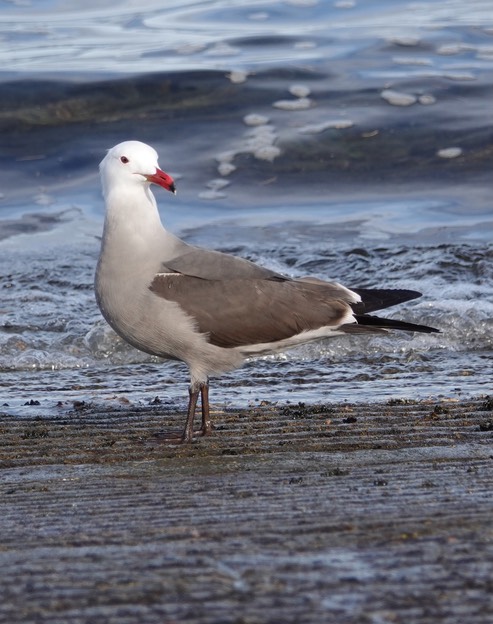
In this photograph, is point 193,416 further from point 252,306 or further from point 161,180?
point 161,180

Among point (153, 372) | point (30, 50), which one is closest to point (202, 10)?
point (30, 50)

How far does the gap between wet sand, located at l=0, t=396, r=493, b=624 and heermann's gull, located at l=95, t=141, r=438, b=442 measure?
0.36 meters

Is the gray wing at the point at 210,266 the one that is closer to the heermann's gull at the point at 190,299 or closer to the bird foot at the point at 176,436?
the heermann's gull at the point at 190,299

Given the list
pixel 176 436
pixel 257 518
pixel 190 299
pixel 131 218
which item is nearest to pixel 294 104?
pixel 131 218

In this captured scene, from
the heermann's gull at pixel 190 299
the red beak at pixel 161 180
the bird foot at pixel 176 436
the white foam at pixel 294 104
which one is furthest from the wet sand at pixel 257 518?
the white foam at pixel 294 104

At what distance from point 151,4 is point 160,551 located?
53.7 feet

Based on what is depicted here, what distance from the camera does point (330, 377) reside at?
6492 mm

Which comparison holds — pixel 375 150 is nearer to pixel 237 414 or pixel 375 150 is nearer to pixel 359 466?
pixel 237 414

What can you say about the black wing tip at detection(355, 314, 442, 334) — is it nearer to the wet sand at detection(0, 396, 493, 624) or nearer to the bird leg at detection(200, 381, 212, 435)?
the wet sand at detection(0, 396, 493, 624)

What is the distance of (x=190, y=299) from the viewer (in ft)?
16.6

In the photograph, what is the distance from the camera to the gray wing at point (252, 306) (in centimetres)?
507

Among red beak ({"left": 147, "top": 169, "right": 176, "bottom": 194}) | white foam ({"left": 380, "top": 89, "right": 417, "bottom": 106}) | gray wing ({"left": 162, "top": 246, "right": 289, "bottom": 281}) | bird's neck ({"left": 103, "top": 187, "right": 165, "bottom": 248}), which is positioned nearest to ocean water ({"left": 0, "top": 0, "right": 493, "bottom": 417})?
white foam ({"left": 380, "top": 89, "right": 417, "bottom": 106})

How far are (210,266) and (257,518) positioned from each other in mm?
2094

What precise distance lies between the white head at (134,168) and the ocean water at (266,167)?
1201 millimetres
